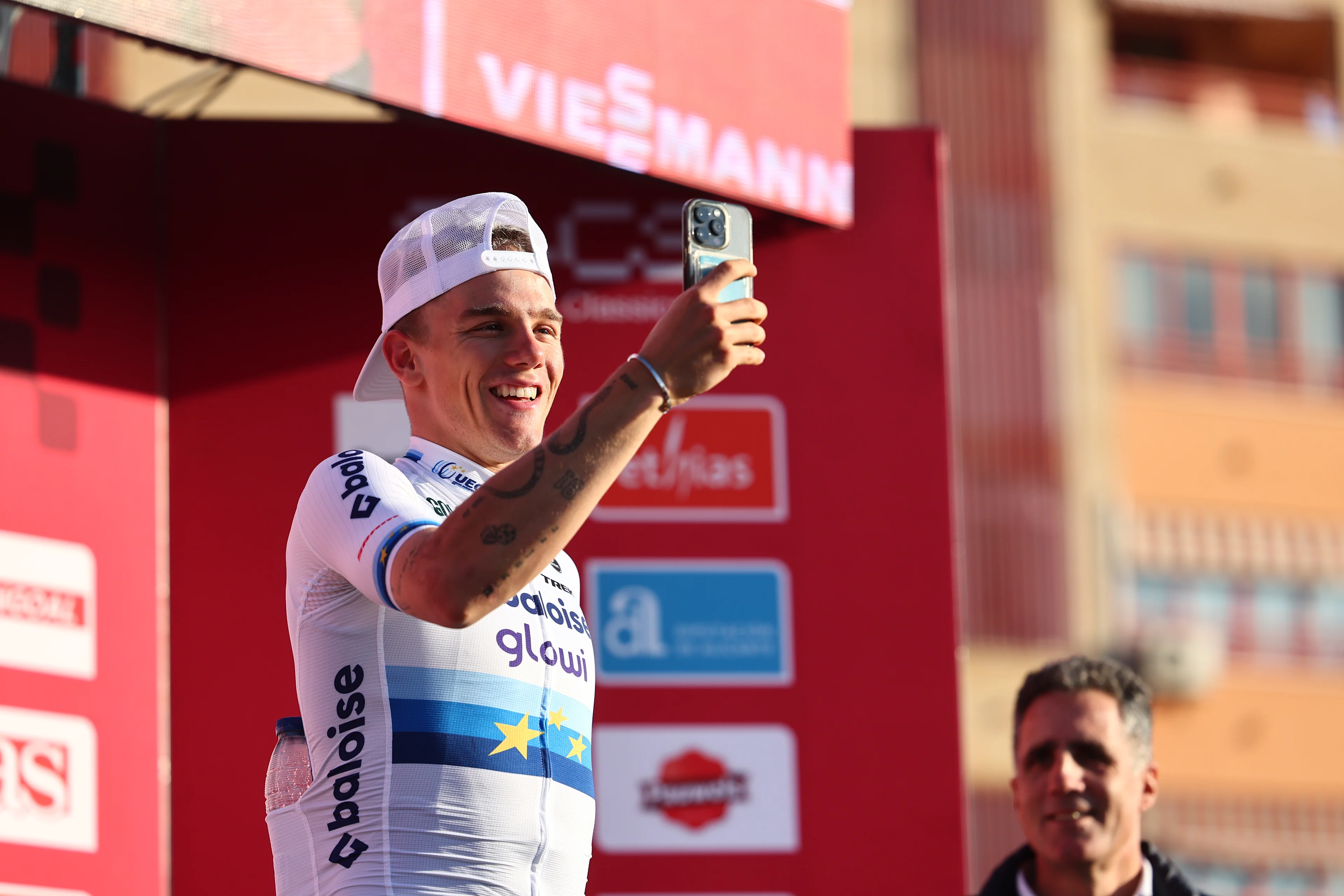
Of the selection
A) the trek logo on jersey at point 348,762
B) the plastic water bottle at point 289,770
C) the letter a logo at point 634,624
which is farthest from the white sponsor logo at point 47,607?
the trek logo on jersey at point 348,762

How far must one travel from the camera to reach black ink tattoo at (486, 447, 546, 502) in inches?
106

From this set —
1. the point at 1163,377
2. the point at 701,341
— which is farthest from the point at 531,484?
the point at 1163,377

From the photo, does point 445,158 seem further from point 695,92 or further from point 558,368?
point 558,368

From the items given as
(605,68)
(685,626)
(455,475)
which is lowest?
(685,626)

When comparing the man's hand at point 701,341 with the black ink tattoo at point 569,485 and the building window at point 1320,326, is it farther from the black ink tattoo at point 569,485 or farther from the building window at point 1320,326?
the building window at point 1320,326

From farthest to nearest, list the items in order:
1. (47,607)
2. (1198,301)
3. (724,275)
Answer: (1198,301)
(47,607)
(724,275)

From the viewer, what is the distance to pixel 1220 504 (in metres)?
21.5

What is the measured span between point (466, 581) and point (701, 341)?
45 centimetres

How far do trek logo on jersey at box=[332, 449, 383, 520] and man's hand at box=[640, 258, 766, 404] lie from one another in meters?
0.47

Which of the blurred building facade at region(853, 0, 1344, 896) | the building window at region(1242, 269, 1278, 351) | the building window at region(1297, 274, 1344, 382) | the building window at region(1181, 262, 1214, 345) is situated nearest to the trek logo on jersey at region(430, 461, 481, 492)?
the blurred building facade at region(853, 0, 1344, 896)

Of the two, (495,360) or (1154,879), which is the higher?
(495,360)

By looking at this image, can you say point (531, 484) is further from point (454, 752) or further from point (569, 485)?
point (454, 752)

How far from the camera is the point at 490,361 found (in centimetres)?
311

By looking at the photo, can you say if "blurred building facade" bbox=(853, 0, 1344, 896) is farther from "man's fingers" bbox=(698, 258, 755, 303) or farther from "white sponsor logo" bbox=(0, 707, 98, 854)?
"man's fingers" bbox=(698, 258, 755, 303)
